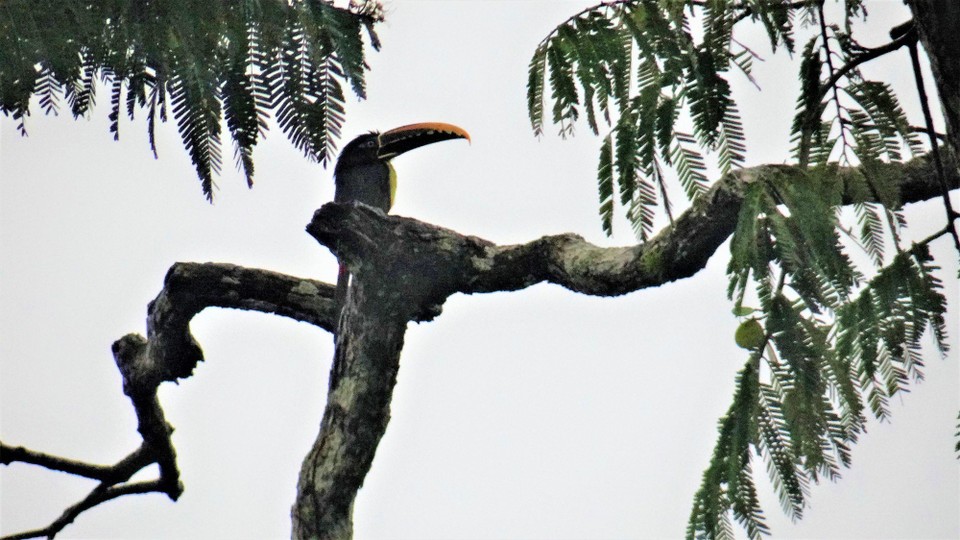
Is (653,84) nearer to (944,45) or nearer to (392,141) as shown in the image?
(944,45)

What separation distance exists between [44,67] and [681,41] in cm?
150

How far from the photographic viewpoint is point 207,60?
235 cm

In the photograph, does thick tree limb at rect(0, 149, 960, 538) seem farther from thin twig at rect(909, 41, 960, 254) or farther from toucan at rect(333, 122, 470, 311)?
toucan at rect(333, 122, 470, 311)

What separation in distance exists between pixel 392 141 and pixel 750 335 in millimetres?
4506

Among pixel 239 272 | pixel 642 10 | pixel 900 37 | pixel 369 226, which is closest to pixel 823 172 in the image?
pixel 900 37

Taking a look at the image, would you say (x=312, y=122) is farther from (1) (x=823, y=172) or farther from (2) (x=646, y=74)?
(1) (x=823, y=172)

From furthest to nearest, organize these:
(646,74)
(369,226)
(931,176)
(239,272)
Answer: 1. (239,272)
2. (369,226)
3. (931,176)
4. (646,74)

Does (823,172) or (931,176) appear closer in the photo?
(823,172)

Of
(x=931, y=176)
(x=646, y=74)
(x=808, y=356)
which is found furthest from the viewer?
(x=931, y=176)

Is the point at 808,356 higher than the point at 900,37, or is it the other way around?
the point at 900,37

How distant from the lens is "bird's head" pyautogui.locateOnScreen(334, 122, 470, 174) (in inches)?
238

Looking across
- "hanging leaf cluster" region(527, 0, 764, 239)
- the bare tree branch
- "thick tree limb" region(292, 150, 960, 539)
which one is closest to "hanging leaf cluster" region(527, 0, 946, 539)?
"hanging leaf cluster" region(527, 0, 764, 239)

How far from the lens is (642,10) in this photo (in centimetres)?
249

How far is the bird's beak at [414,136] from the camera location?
Answer: 6.00 m
